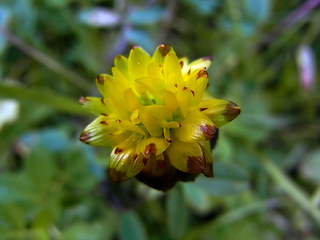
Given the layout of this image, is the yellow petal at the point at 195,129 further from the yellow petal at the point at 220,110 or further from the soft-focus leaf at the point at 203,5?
the soft-focus leaf at the point at 203,5

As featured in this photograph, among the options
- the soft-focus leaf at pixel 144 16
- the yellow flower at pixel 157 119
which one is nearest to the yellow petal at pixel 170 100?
the yellow flower at pixel 157 119

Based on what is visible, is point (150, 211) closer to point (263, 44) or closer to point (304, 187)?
point (304, 187)

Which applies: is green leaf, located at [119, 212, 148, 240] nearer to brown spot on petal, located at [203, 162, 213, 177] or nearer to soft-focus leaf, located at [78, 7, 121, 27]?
brown spot on petal, located at [203, 162, 213, 177]


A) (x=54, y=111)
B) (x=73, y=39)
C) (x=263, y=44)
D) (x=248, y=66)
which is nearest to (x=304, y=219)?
(x=248, y=66)

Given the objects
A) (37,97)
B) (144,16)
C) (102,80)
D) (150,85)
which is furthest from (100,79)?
(144,16)

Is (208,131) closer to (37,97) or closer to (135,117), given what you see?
(135,117)
